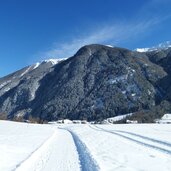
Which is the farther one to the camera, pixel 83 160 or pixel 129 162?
pixel 83 160

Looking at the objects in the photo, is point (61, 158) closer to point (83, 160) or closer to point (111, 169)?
point (83, 160)

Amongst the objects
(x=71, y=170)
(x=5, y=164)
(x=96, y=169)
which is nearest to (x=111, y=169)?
(x=96, y=169)

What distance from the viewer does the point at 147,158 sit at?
13.9 m

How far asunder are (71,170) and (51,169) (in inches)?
32.1

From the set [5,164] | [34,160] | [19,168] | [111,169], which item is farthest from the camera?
[34,160]

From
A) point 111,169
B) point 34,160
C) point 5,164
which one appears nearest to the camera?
point 111,169

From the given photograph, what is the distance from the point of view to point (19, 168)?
12.5 m

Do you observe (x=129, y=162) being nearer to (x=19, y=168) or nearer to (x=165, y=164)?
(x=165, y=164)

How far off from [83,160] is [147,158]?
240cm

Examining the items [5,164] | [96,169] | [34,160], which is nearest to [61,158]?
[34,160]

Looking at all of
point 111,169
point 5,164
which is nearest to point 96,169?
point 111,169

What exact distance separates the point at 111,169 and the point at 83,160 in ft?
9.87

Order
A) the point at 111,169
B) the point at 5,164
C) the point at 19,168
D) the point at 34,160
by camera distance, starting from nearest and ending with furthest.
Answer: the point at 111,169
the point at 19,168
the point at 5,164
the point at 34,160

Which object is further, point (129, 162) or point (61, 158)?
point (61, 158)
